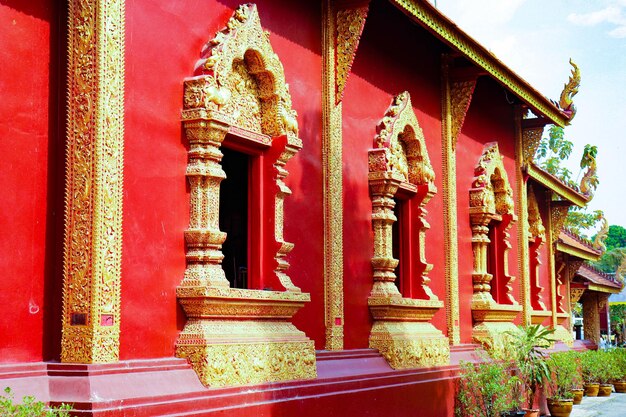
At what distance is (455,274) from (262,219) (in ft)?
Answer: 16.9

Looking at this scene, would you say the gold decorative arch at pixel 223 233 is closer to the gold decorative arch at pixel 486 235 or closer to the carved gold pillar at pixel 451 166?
the carved gold pillar at pixel 451 166

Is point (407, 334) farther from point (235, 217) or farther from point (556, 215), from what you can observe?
point (556, 215)

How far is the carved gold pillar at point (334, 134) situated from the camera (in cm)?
895

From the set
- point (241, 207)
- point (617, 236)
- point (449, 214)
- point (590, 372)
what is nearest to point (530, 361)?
point (449, 214)

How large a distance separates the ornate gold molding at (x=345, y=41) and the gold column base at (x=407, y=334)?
7.85ft

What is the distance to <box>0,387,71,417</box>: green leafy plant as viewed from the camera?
4.79 m

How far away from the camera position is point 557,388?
15.1 m

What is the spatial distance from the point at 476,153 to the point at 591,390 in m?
6.76

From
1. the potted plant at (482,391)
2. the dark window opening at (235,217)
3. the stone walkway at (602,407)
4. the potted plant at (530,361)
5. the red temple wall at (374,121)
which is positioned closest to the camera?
the dark window opening at (235,217)

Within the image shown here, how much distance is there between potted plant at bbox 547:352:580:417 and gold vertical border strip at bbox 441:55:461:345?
8.88ft

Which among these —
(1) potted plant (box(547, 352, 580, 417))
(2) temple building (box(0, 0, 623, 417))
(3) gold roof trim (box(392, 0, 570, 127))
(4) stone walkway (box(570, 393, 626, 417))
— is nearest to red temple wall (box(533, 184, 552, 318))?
(4) stone walkway (box(570, 393, 626, 417))

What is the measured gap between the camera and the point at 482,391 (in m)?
11.4

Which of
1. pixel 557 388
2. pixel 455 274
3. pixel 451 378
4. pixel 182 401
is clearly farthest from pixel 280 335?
pixel 557 388

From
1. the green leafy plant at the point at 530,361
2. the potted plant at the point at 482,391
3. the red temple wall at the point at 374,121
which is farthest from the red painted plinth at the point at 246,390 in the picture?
the green leafy plant at the point at 530,361
